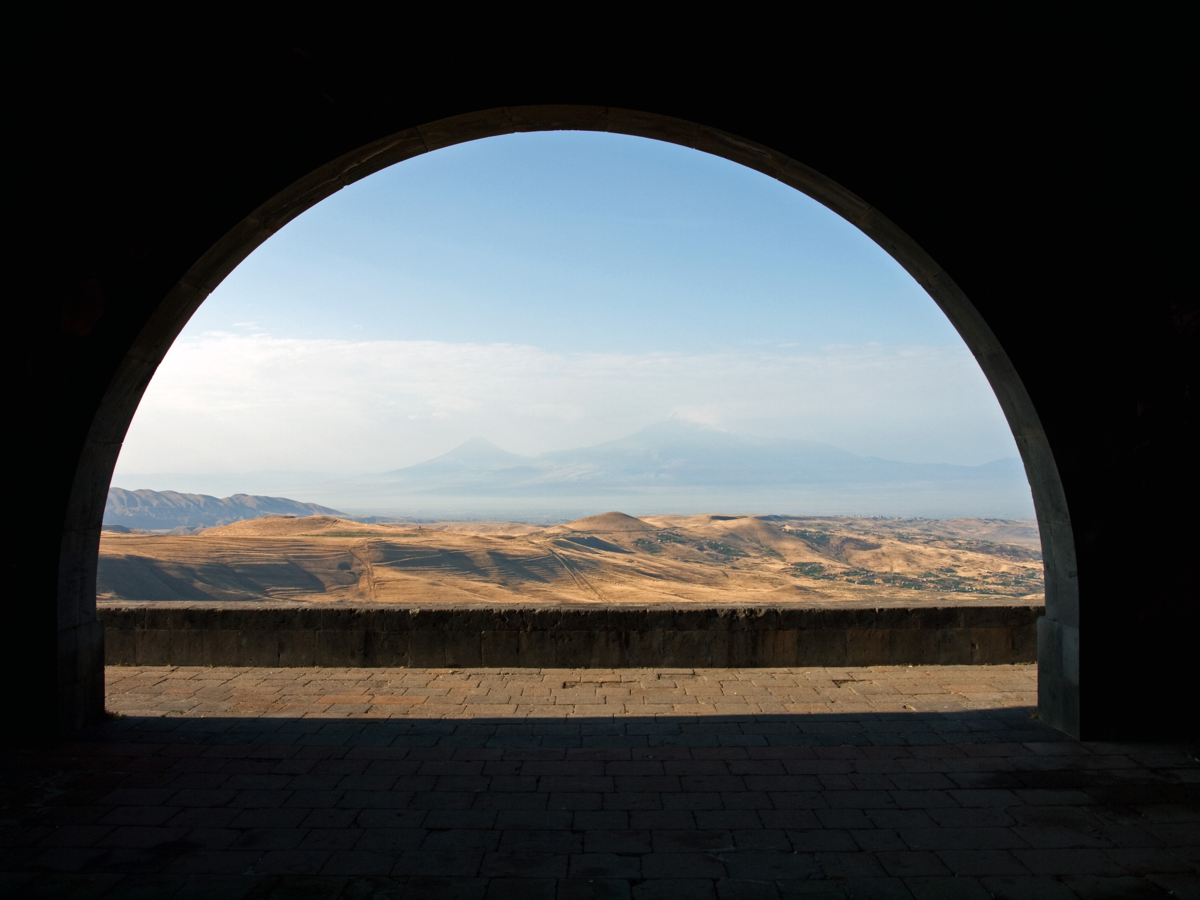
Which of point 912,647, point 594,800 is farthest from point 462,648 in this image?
point 912,647

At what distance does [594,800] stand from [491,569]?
81.3 ft

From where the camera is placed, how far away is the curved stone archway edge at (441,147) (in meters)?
4.20

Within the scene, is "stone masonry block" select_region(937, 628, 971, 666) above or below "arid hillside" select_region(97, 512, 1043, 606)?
above

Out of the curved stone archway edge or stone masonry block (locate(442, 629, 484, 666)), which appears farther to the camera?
stone masonry block (locate(442, 629, 484, 666))

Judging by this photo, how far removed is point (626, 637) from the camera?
5926 mm

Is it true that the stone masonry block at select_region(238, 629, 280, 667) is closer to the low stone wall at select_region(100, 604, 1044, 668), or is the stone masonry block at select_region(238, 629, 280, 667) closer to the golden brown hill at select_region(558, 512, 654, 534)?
the low stone wall at select_region(100, 604, 1044, 668)

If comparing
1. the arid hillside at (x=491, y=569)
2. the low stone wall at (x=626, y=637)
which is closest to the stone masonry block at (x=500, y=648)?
the low stone wall at (x=626, y=637)

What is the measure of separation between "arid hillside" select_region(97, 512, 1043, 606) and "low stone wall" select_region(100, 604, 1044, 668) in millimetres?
9057

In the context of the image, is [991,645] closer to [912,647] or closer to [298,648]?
[912,647]

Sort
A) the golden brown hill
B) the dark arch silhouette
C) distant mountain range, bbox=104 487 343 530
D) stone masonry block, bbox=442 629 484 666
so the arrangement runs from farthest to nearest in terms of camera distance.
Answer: distant mountain range, bbox=104 487 343 530 → the golden brown hill → stone masonry block, bbox=442 629 484 666 → the dark arch silhouette

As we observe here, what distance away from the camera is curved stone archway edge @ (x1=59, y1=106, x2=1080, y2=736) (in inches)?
165

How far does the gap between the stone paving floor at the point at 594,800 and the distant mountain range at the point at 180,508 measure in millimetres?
73879

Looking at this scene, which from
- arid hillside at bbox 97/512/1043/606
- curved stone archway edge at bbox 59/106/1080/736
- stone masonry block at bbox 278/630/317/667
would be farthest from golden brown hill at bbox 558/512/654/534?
curved stone archway edge at bbox 59/106/1080/736

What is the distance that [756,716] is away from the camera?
4.64 metres
